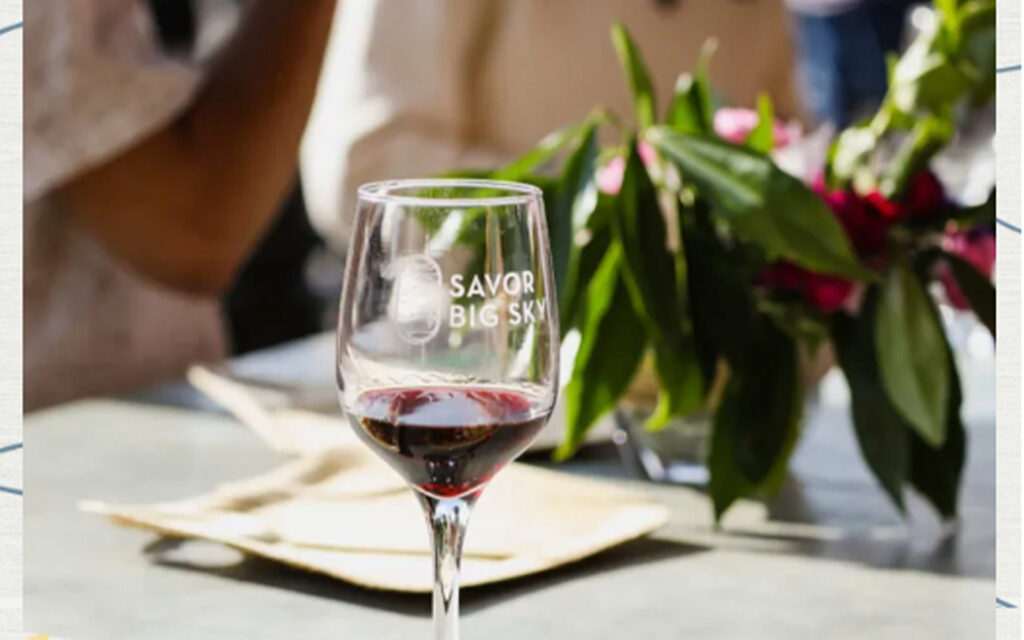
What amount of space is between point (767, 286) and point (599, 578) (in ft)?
0.78

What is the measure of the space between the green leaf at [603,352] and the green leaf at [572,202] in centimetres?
3

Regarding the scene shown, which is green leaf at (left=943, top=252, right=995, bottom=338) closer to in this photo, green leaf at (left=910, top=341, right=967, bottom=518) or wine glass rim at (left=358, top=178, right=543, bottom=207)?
green leaf at (left=910, top=341, right=967, bottom=518)

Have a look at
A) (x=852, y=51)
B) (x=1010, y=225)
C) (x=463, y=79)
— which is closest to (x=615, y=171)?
(x=1010, y=225)

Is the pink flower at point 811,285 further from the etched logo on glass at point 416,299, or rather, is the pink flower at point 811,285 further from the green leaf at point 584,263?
the etched logo on glass at point 416,299

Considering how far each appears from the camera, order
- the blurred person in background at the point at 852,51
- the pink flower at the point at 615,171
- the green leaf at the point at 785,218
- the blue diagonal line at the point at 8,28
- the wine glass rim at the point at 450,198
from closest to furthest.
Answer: the wine glass rim at the point at 450,198
the blue diagonal line at the point at 8,28
the green leaf at the point at 785,218
the pink flower at the point at 615,171
the blurred person in background at the point at 852,51

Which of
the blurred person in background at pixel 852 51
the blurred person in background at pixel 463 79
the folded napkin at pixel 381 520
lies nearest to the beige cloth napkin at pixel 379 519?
the folded napkin at pixel 381 520

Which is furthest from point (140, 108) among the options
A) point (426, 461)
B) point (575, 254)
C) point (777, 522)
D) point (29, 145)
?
point (426, 461)

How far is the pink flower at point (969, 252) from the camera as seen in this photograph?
3.07ft

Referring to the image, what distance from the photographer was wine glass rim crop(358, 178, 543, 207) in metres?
0.58

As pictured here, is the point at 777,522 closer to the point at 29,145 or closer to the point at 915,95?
A: the point at 915,95

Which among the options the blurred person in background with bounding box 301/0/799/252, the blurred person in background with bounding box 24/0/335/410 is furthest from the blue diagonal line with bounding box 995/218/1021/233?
the blurred person in background with bounding box 301/0/799/252

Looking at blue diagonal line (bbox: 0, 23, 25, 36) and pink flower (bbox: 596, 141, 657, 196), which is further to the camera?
pink flower (bbox: 596, 141, 657, 196)

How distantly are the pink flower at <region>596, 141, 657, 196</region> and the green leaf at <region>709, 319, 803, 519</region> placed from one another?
13cm

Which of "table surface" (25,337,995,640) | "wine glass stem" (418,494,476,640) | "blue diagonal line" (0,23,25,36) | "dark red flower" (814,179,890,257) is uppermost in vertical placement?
"blue diagonal line" (0,23,25,36)
